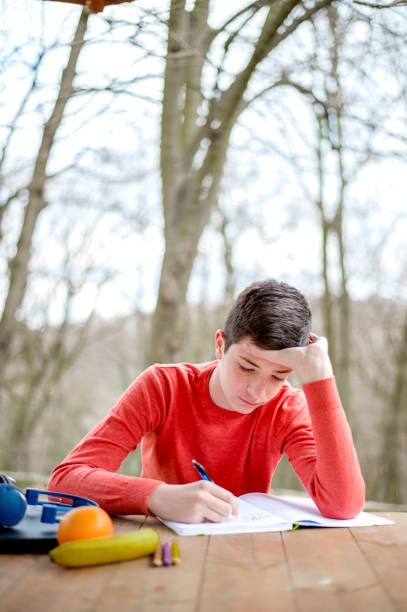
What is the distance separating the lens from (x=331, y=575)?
104 cm

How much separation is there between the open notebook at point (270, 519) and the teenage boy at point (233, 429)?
0.03 metres

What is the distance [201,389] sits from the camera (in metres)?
1.86

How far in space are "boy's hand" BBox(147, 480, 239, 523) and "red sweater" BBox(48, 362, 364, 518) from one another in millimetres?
213

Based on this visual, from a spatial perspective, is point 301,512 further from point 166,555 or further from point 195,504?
point 166,555

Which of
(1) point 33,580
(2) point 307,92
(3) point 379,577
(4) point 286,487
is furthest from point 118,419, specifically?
(4) point 286,487

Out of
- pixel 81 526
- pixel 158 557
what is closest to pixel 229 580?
pixel 158 557

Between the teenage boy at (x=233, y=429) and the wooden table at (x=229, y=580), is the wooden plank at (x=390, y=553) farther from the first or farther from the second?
the teenage boy at (x=233, y=429)

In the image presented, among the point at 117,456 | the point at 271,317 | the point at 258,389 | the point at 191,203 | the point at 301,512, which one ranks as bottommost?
the point at 301,512

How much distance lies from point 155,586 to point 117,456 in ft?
2.24

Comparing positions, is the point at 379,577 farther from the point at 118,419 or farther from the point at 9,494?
the point at 118,419

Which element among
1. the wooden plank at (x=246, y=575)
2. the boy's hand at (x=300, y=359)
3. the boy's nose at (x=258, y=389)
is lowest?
the wooden plank at (x=246, y=575)

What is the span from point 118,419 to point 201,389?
31 cm

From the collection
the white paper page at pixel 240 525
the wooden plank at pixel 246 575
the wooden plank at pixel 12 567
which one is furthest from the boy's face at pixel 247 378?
the wooden plank at pixel 12 567

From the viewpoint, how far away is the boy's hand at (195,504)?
133cm
